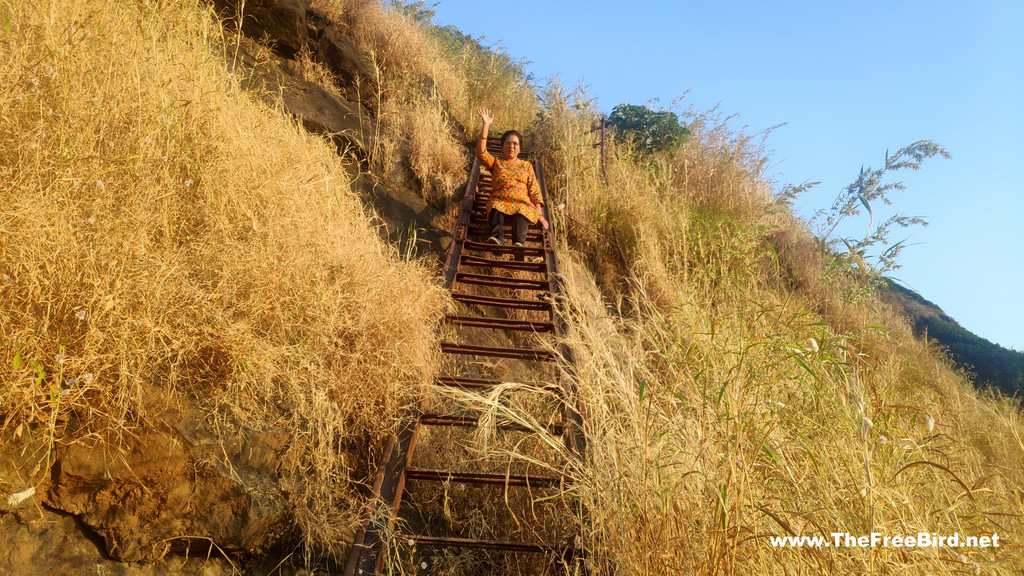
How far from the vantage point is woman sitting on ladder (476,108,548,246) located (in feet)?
18.6

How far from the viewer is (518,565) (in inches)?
97.7

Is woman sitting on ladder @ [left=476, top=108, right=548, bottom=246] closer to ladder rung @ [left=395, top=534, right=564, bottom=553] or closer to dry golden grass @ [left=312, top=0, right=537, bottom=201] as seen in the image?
dry golden grass @ [left=312, top=0, right=537, bottom=201]

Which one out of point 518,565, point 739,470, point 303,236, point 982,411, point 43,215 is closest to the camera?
point 739,470

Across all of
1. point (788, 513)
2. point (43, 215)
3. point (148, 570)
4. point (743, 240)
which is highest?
point (743, 240)

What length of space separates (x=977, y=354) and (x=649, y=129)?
6.51m

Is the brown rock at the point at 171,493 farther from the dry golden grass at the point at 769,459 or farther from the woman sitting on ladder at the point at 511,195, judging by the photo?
the woman sitting on ladder at the point at 511,195

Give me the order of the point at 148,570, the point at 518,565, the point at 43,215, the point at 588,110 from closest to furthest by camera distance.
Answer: the point at 148,570, the point at 43,215, the point at 518,565, the point at 588,110

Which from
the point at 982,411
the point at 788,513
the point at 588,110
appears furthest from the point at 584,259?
the point at 788,513

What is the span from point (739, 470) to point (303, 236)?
2.72 m

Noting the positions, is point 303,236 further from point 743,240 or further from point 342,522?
point 743,240

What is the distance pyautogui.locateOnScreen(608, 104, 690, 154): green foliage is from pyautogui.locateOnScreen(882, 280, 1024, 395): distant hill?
358 centimetres

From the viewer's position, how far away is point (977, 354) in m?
9.00

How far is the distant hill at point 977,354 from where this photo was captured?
8102 millimetres

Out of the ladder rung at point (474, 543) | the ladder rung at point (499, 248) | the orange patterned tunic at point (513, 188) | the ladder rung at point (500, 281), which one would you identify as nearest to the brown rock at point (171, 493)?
the ladder rung at point (474, 543)
